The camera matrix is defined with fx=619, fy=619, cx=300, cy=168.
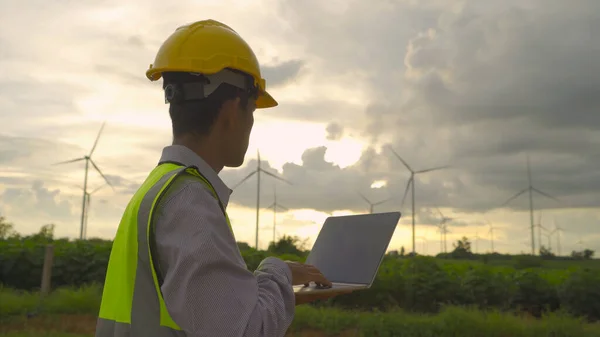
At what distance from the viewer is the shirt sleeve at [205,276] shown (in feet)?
5.22

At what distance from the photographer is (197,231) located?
163cm

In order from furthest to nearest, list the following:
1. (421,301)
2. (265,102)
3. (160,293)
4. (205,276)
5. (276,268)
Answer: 1. (421,301)
2. (265,102)
3. (276,268)
4. (160,293)
5. (205,276)

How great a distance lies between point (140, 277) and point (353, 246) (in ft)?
3.19

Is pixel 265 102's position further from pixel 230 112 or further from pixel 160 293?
pixel 160 293

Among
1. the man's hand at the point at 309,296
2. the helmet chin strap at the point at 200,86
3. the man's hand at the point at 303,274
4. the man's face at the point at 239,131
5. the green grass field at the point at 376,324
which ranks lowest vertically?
the green grass field at the point at 376,324

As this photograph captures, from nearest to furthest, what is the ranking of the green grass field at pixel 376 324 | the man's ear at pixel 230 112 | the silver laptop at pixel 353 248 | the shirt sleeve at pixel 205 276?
1. the shirt sleeve at pixel 205 276
2. the man's ear at pixel 230 112
3. the silver laptop at pixel 353 248
4. the green grass field at pixel 376 324

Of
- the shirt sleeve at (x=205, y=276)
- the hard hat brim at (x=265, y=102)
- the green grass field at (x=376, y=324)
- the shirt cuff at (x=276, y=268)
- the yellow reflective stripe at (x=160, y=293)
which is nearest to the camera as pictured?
the shirt sleeve at (x=205, y=276)

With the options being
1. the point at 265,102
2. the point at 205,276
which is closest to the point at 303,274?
the point at 205,276

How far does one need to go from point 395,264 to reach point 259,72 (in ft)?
40.7

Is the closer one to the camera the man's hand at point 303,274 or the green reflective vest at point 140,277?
the green reflective vest at point 140,277

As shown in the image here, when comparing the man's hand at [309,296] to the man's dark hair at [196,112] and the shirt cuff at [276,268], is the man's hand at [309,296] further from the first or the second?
the man's dark hair at [196,112]

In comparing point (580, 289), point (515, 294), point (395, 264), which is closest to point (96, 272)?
point (395, 264)

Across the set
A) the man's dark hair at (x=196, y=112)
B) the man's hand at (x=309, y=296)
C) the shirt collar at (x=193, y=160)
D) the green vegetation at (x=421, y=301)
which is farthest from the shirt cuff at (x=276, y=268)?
the green vegetation at (x=421, y=301)

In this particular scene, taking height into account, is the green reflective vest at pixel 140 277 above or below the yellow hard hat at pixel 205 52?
below
